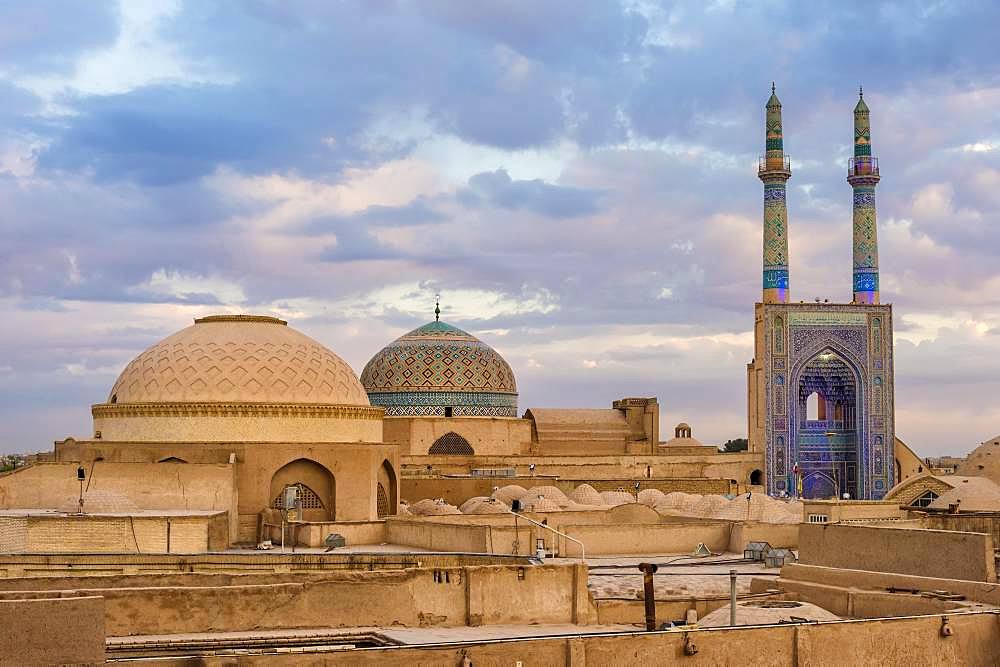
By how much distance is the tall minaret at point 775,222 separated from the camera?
36.3 meters

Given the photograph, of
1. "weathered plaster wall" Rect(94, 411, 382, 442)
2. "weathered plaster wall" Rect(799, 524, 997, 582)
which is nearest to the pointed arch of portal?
"weathered plaster wall" Rect(94, 411, 382, 442)

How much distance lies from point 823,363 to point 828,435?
1836 millimetres

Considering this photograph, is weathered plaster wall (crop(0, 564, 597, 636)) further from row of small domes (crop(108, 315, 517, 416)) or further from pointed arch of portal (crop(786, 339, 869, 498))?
pointed arch of portal (crop(786, 339, 869, 498))

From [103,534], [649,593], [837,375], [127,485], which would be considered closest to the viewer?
[649,593]

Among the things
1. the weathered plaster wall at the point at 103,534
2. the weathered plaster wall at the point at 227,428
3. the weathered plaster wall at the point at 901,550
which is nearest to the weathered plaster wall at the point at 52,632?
the weathered plaster wall at the point at 901,550

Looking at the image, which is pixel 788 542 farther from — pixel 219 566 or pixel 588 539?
pixel 219 566

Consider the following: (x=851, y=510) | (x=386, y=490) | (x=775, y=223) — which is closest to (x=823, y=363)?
(x=775, y=223)

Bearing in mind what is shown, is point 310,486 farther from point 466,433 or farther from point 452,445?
point 466,433

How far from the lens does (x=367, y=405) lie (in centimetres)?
2327

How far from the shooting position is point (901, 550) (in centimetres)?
1220

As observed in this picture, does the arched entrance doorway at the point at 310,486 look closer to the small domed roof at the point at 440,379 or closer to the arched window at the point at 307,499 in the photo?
the arched window at the point at 307,499

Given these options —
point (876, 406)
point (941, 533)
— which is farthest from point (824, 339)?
point (941, 533)

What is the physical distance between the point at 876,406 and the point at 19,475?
24221 millimetres

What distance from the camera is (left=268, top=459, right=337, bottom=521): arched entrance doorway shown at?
70.0 feet
